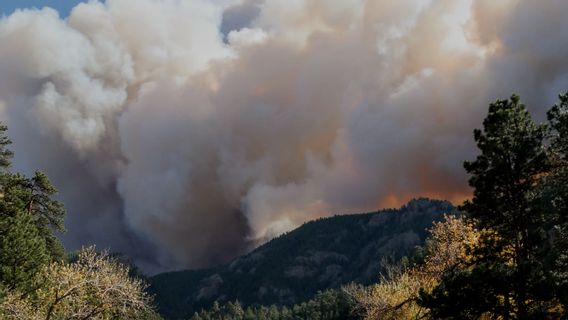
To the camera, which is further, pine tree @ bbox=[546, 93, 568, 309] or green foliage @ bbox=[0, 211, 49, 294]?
green foliage @ bbox=[0, 211, 49, 294]

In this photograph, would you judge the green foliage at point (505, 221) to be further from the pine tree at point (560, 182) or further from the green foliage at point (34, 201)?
the green foliage at point (34, 201)

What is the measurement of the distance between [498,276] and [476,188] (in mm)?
7387

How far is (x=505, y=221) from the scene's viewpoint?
129ft

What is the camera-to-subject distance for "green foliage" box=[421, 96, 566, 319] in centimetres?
3591

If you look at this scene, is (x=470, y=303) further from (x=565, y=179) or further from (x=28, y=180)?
(x=28, y=180)

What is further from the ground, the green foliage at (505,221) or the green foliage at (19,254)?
the green foliage at (19,254)

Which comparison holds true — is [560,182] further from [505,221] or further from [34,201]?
[34,201]

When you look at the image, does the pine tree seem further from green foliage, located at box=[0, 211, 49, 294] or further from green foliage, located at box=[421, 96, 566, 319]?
green foliage, located at box=[0, 211, 49, 294]

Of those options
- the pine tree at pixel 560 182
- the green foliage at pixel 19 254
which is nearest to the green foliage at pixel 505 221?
the pine tree at pixel 560 182

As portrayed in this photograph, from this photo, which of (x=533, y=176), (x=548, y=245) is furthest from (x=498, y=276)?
(x=533, y=176)

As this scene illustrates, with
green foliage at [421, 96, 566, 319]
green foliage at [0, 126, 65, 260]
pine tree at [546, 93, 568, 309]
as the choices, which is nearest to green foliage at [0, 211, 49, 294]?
green foliage at [0, 126, 65, 260]

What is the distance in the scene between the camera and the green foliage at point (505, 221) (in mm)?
35906

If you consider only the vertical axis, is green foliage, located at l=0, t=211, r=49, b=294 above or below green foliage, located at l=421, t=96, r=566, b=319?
above

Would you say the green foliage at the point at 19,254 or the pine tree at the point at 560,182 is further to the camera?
the green foliage at the point at 19,254
